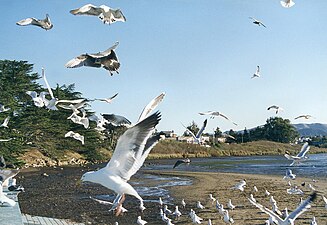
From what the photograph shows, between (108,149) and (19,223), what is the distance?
4732cm

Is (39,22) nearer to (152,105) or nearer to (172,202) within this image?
(152,105)

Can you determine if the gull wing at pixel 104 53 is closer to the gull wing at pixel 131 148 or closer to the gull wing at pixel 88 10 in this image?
the gull wing at pixel 88 10

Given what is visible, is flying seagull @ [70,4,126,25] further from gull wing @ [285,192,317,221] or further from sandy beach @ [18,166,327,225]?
gull wing @ [285,192,317,221]

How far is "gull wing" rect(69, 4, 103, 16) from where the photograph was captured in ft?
22.3

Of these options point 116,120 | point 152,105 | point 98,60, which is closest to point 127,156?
point 152,105

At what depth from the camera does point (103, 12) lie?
7.09m

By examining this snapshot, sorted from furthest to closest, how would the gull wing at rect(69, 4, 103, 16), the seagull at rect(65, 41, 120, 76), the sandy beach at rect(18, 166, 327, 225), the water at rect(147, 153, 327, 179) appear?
1. the water at rect(147, 153, 327, 179)
2. the sandy beach at rect(18, 166, 327, 225)
3. the seagull at rect(65, 41, 120, 76)
4. the gull wing at rect(69, 4, 103, 16)

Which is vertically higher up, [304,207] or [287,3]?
[287,3]

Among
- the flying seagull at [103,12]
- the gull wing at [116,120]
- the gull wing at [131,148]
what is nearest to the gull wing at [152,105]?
the gull wing at [131,148]

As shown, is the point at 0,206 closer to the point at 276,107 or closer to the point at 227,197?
the point at 276,107

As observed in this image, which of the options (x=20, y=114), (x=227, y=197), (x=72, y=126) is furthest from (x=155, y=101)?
(x=72, y=126)

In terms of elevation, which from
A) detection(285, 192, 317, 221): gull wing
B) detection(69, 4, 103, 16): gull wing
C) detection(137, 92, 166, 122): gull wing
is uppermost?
detection(69, 4, 103, 16): gull wing

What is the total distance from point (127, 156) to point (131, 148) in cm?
11

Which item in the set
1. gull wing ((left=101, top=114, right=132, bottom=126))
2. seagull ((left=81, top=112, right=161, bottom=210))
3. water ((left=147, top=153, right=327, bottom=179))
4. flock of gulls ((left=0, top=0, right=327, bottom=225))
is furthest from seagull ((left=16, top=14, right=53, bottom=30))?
water ((left=147, top=153, right=327, bottom=179))
